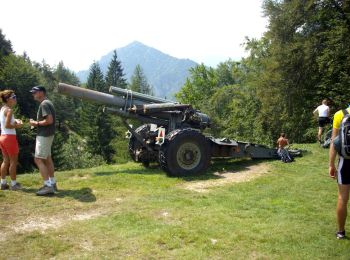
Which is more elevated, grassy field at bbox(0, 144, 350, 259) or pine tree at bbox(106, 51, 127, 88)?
pine tree at bbox(106, 51, 127, 88)

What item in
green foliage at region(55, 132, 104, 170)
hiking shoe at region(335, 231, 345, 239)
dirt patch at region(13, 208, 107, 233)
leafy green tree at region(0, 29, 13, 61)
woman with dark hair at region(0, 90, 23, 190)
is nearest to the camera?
hiking shoe at region(335, 231, 345, 239)

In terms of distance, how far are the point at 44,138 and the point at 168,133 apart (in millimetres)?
3887

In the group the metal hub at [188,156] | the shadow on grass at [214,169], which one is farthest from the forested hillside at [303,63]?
the metal hub at [188,156]

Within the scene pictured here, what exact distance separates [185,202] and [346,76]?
647 inches

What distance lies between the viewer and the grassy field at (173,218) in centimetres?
540

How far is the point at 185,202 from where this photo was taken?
770 centimetres

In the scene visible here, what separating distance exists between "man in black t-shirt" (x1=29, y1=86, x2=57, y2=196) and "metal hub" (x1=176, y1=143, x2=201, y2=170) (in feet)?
11.1

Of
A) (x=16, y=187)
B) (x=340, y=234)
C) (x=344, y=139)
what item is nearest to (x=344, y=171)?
(x=344, y=139)

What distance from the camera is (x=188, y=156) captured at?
1071 centimetres

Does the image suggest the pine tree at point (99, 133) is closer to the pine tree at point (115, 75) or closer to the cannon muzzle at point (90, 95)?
the pine tree at point (115, 75)

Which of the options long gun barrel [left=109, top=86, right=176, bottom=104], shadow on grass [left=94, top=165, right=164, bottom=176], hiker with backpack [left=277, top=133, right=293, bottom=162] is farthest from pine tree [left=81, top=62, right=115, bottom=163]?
long gun barrel [left=109, top=86, right=176, bottom=104]

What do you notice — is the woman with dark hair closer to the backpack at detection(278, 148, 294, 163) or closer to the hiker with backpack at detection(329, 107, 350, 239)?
the hiker with backpack at detection(329, 107, 350, 239)

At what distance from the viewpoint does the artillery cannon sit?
10586 mm

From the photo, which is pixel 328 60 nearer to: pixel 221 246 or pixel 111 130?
pixel 221 246
